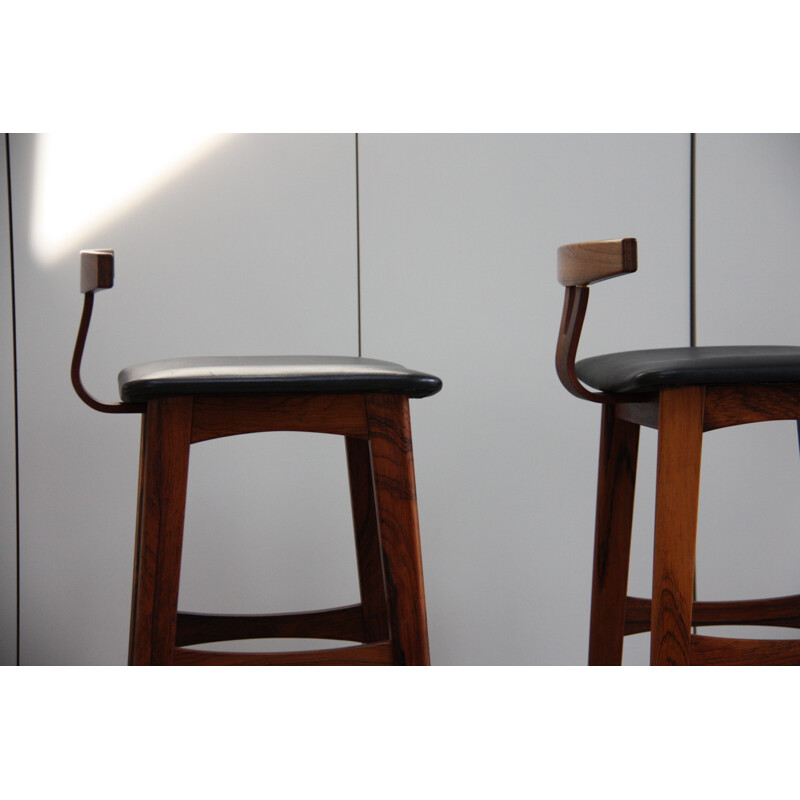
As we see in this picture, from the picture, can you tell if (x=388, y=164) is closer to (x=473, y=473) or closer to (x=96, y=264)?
(x=473, y=473)

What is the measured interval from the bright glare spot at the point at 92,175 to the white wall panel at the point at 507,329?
40 centimetres

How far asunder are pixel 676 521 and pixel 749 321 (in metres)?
0.95

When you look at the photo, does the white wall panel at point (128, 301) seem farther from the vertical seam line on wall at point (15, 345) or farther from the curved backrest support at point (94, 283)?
the curved backrest support at point (94, 283)

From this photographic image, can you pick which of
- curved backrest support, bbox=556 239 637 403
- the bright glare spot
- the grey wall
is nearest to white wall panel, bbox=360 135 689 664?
the grey wall

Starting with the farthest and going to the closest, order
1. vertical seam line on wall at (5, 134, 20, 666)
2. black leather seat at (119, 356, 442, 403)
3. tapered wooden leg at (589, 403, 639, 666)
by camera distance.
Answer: vertical seam line on wall at (5, 134, 20, 666) < tapered wooden leg at (589, 403, 639, 666) < black leather seat at (119, 356, 442, 403)

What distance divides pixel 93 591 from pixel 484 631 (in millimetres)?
827

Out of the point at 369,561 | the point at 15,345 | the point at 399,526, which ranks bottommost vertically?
the point at 369,561

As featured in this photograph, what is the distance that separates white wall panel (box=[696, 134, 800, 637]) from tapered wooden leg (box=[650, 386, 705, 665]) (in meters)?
0.86

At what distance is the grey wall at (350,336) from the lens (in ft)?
5.69

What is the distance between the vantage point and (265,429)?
969 millimetres

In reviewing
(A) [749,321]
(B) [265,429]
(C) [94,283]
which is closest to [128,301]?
(C) [94,283]

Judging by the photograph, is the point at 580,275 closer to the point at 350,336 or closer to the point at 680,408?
the point at 680,408

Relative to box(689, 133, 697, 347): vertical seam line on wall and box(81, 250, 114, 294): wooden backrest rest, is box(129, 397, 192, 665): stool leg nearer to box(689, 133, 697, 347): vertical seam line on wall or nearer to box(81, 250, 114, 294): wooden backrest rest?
box(81, 250, 114, 294): wooden backrest rest

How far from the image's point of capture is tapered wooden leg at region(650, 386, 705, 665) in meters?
0.97
